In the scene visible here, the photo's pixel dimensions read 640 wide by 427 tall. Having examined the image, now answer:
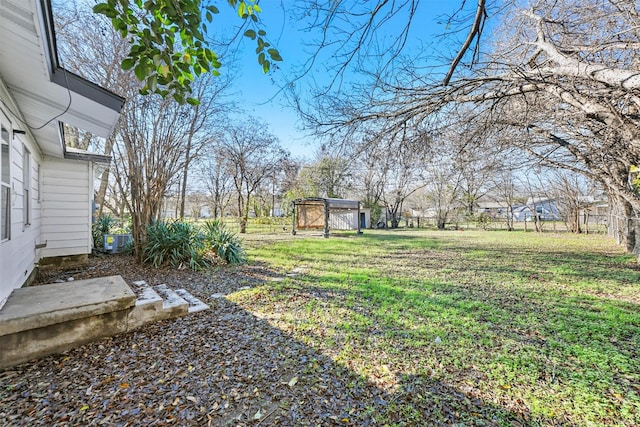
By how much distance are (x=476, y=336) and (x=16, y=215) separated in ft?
17.3

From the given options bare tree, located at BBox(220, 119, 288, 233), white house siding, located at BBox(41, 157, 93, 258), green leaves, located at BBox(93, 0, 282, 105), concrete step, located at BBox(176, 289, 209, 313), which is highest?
bare tree, located at BBox(220, 119, 288, 233)

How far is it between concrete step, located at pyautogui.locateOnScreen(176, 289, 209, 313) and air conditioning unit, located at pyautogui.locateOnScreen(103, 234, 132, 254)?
408 centimetres

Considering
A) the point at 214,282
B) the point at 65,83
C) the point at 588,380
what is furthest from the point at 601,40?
the point at 214,282

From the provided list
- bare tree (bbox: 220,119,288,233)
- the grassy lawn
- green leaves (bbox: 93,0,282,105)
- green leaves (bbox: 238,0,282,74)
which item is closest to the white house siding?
the grassy lawn

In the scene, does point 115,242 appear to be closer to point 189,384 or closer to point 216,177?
point 189,384

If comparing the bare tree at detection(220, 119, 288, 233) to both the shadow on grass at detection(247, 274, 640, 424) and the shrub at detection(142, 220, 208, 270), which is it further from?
the shadow on grass at detection(247, 274, 640, 424)

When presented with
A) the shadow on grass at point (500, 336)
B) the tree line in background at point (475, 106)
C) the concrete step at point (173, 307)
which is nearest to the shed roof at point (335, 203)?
the tree line in background at point (475, 106)

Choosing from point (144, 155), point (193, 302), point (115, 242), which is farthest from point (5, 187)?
point (115, 242)

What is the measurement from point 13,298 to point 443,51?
510 cm

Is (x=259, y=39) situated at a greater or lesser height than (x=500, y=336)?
greater

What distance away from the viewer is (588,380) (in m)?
2.02

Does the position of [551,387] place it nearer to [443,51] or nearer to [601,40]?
[443,51]

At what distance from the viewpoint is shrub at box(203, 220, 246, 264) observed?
6.20m

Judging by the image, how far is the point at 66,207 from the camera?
5602mm
